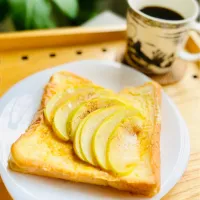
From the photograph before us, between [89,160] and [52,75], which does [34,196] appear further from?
[52,75]

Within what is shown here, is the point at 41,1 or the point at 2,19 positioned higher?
the point at 41,1

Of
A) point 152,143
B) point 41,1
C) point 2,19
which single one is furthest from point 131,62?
point 2,19

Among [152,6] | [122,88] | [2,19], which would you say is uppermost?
[152,6]

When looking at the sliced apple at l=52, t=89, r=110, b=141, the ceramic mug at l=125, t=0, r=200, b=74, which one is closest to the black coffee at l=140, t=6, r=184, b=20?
the ceramic mug at l=125, t=0, r=200, b=74

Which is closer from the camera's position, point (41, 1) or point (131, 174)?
point (131, 174)

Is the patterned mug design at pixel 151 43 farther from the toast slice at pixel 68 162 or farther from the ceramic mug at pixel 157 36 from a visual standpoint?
the toast slice at pixel 68 162
